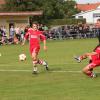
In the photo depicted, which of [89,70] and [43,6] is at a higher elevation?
[43,6]

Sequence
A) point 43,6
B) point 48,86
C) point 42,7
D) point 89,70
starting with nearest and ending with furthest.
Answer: point 48,86
point 89,70
point 42,7
point 43,6

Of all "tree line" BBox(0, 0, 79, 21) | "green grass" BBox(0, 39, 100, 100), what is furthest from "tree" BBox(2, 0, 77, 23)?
"green grass" BBox(0, 39, 100, 100)

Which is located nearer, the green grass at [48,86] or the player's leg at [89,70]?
the green grass at [48,86]

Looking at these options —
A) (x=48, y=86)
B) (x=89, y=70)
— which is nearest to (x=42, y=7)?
(x=89, y=70)

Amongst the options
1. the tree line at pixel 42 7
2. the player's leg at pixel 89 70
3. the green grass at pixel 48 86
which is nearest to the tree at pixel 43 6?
the tree line at pixel 42 7

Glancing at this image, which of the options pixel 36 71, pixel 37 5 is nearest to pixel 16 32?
pixel 36 71

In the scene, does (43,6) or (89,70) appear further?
(43,6)

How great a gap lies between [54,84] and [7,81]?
1.70m

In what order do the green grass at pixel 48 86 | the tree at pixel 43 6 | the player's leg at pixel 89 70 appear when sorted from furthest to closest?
the tree at pixel 43 6 → the player's leg at pixel 89 70 → the green grass at pixel 48 86

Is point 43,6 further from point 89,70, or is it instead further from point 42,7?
point 89,70

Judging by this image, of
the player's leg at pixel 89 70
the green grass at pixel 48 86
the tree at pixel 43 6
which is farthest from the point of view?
the tree at pixel 43 6

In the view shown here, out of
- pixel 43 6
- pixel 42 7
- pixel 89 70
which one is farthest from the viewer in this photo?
pixel 43 6

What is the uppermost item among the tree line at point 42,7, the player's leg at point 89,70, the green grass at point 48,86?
the tree line at point 42,7

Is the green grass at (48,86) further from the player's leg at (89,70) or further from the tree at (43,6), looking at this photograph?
the tree at (43,6)
